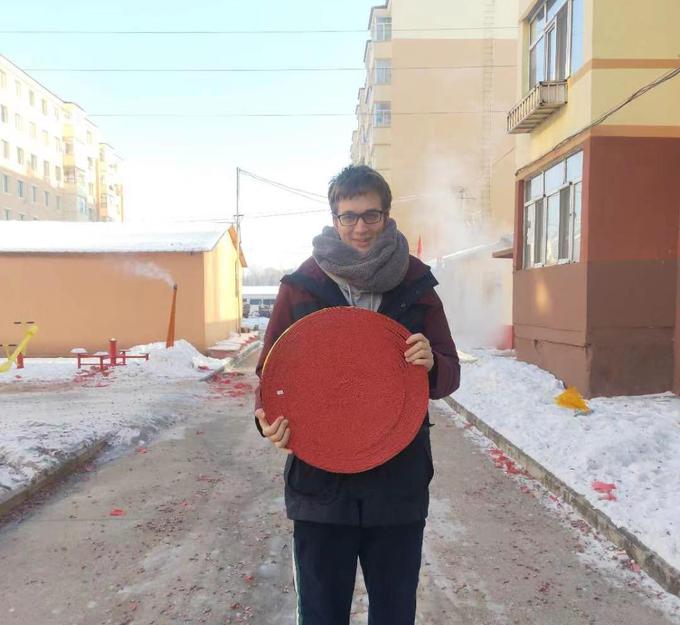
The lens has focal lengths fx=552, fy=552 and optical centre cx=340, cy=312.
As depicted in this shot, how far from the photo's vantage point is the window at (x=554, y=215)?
31.2 ft

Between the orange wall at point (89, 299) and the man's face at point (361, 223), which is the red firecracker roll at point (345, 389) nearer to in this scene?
the man's face at point (361, 223)

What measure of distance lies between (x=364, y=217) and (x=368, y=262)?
0.60 ft

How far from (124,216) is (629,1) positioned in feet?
239

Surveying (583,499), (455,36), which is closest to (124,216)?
(455,36)

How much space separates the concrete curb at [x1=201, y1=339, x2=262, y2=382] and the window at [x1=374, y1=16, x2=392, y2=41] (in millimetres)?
26474

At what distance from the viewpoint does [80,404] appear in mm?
9258

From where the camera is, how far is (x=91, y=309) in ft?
58.0

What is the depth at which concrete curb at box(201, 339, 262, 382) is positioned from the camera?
1326 centimetres

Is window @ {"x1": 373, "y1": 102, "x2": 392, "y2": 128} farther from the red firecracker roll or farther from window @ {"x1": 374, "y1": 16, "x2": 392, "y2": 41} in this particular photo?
the red firecracker roll

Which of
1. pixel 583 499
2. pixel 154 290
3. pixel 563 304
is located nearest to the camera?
pixel 583 499

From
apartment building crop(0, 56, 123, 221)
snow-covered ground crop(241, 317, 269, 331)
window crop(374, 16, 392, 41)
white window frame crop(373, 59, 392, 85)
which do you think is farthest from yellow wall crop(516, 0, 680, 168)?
apartment building crop(0, 56, 123, 221)

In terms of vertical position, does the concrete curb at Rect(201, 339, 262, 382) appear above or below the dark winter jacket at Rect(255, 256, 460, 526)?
below

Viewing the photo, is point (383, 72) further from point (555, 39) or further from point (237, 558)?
point (237, 558)

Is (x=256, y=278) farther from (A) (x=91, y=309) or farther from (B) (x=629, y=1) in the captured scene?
(B) (x=629, y=1)
